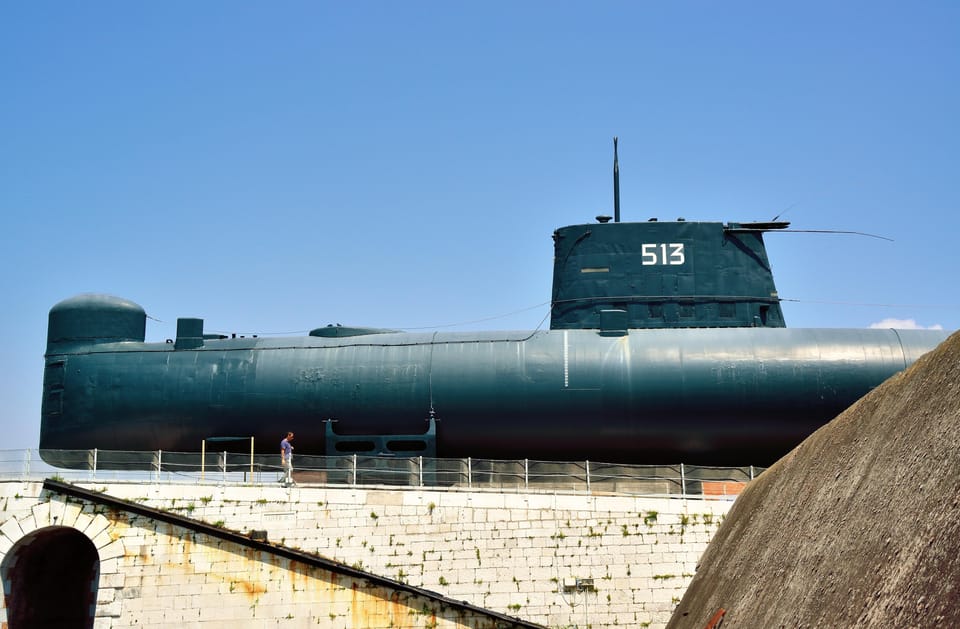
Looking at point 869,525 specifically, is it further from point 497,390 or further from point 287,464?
point 497,390

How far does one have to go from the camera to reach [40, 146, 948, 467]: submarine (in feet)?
74.5

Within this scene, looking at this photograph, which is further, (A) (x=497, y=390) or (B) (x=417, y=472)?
(A) (x=497, y=390)

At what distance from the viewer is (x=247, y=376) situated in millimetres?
24594

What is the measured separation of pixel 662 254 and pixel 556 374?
4643mm

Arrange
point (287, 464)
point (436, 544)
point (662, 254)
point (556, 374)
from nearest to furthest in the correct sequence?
point (436, 544)
point (287, 464)
point (556, 374)
point (662, 254)

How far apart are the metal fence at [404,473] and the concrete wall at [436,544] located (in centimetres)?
51

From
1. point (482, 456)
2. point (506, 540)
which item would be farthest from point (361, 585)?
point (482, 456)

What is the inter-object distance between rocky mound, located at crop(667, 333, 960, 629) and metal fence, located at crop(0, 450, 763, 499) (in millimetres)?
12851

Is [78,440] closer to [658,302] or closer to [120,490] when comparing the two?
[120,490]

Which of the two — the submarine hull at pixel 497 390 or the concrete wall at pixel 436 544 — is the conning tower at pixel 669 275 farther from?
the concrete wall at pixel 436 544

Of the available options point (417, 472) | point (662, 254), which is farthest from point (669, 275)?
point (417, 472)

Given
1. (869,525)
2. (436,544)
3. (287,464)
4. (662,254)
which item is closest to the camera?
(869,525)

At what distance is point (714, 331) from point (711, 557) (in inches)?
612

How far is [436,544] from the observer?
63.2 ft
